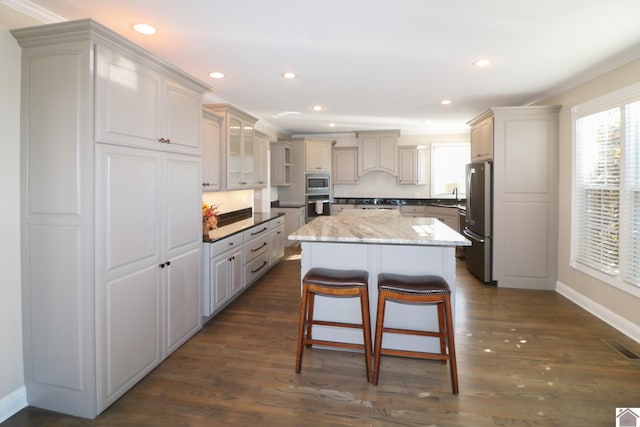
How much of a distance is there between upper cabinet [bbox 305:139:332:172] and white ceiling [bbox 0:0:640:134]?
8.09ft

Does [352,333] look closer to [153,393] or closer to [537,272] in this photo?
[153,393]

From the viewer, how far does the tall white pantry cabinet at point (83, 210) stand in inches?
73.2

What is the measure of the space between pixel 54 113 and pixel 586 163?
4636 mm

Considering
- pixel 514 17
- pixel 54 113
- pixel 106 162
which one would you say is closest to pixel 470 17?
pixel 514 17

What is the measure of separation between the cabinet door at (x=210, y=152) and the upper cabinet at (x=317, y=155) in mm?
3047

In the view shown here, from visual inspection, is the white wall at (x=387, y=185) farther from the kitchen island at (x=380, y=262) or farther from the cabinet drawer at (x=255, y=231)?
the kitchen island at (x=380, y=262)

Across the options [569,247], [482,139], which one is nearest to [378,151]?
[482,139]

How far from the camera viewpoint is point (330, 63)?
316 centimetres

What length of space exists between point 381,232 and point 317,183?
14.7 ft

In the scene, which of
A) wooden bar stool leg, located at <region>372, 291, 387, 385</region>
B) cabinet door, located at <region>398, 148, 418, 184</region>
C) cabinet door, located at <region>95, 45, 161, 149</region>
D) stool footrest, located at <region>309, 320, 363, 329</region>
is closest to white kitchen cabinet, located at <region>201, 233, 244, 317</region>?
stool footrest, located at <region>309, 320, 363, 329</region>

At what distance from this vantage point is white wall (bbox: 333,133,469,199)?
287 inches

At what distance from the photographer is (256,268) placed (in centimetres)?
434

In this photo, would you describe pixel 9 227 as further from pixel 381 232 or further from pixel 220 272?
pixel 381 232

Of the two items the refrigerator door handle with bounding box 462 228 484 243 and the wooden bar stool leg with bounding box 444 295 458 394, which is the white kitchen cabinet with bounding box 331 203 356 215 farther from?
the wooden bar stool leg with bounding box 444 295 458 394
